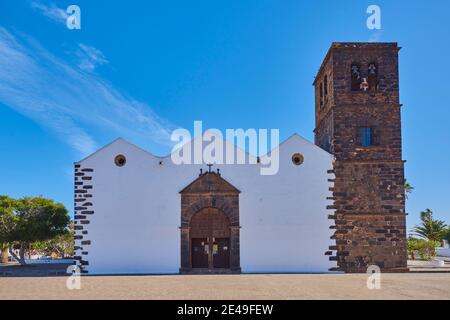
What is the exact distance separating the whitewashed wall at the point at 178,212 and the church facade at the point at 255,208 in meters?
0.04

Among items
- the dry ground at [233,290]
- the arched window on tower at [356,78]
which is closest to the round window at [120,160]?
the dry ground at [233,290]

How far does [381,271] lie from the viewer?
21.3 meters

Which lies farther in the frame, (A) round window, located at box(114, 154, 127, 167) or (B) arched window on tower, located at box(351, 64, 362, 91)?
(B) arched window on tower, located at box(351, 64, 362, 91)

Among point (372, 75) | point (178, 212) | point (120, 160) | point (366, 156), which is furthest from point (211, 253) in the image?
point (372, 75)

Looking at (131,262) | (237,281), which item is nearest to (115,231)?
(131,262)

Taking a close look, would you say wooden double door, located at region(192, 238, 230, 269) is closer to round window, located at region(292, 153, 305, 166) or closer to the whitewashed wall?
the whitewashed wall

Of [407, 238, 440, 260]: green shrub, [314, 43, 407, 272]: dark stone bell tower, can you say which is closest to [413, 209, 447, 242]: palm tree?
[407, 238, 440, 260]: green shrub

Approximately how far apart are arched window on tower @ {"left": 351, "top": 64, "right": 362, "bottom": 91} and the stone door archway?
7011mm

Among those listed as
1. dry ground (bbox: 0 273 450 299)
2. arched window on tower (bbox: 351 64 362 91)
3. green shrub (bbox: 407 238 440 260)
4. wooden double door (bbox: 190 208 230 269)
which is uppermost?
arched window on tower (bbox: 351 64 362 91)

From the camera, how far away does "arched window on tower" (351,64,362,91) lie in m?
23.0

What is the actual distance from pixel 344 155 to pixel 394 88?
3.66 m

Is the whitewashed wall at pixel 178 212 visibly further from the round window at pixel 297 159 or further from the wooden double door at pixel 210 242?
the wooden double door at pixel 210 242

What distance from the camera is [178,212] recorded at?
21828mm
